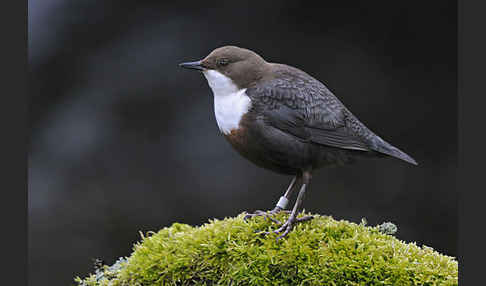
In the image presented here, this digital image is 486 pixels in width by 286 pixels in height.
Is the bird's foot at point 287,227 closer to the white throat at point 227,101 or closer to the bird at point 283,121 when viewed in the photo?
the bird at point 283,121

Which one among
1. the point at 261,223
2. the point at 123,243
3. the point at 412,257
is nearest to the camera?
the point at 412,257

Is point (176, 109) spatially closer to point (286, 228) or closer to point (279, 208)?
point (279, 208)

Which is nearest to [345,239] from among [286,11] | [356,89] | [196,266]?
[196,266]

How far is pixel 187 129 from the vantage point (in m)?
6.03

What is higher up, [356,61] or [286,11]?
[286,11]

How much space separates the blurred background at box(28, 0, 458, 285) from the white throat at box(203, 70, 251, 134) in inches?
81.1

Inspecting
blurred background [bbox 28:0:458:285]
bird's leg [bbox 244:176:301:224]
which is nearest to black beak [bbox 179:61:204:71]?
bird's leg [bbox 244:176:301:224]

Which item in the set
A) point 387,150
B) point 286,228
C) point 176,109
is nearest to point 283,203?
point 286,228

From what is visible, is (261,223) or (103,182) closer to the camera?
(261,223)

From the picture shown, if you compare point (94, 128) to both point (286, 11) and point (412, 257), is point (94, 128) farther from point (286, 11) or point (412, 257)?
point (412, 257)

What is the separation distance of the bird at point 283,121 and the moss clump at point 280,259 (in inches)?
7.7

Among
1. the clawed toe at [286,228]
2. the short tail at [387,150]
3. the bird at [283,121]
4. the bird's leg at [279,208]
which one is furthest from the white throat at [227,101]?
the short tail at [387,150]

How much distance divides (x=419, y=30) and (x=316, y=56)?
120cm

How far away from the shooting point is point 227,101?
3936 mm
